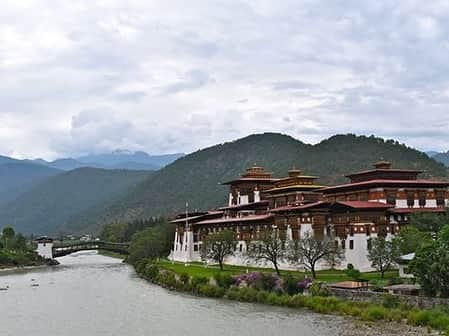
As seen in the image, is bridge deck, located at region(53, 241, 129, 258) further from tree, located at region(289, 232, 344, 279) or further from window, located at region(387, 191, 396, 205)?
tree, located at region(289, 232, 344, 279)

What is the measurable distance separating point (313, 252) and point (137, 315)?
16.0 meters

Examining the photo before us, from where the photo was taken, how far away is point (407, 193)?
2643 inches

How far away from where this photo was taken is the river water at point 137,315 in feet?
132

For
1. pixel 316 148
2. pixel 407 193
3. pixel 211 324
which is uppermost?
pixel 316 148

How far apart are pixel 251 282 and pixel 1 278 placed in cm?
4470

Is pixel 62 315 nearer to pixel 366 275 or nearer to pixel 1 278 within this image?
pixel 366 275

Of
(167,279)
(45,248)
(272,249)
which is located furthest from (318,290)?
(45,248)

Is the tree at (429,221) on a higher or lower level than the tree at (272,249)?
higher

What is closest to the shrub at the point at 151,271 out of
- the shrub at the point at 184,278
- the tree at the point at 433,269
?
the shrub at the point at 184,278

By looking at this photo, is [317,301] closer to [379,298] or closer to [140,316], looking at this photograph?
[379,298]

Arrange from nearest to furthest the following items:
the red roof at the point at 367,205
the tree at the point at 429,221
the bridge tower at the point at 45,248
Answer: the tree at the point at 429,221 → the red roof at the point at 367,205 → the bridge tower at the point at 45,248

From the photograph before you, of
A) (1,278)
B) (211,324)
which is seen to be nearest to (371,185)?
(211,324)

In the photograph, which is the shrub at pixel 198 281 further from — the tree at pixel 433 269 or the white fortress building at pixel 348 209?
the tree at pixel 433 269

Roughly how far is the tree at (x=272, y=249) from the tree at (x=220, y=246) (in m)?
5.30
